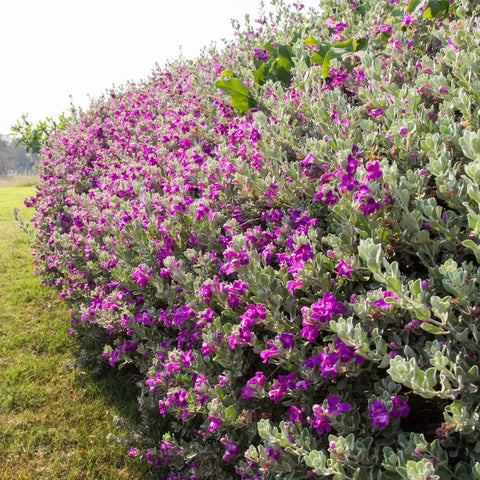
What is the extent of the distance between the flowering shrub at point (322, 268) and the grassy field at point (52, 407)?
524mm

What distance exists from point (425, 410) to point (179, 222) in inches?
81.1

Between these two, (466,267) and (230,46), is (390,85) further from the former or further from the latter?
(230,46)

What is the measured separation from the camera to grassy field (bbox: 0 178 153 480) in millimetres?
3725

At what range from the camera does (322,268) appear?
2.29 metres

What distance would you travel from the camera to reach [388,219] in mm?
2240

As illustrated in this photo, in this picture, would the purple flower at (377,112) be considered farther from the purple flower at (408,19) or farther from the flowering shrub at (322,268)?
the purple flower at (408,19)

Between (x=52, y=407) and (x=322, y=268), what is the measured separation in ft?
11.2

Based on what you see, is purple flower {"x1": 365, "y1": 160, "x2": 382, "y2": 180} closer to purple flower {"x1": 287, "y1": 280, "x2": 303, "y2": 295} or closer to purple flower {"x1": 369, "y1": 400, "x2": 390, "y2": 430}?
purple flower {"x1": 287, "y1": 280, "x2": 303, "y2": 295}

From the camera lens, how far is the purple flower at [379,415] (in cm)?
189

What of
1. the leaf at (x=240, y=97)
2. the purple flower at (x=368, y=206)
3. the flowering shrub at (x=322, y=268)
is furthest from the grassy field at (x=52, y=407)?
the leaf at (x=240, y=97)

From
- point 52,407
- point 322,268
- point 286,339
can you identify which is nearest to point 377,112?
point 322,268

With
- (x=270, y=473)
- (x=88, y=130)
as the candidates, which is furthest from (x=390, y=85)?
(x=88, y=130)

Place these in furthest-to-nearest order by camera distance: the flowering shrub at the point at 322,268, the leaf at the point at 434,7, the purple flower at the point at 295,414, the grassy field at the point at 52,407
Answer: the grassy field at the point at 52,407 → the leaf at the point at 434,7 → the purple flower at the point at 295,414 → the flowering shrub at the point at 322,268

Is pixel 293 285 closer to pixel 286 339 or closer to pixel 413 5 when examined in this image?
pixel 286 339
